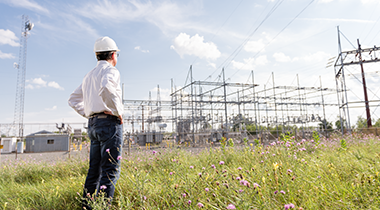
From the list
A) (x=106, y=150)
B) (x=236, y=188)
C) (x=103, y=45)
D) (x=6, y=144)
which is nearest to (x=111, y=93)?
(x=106, y=150)

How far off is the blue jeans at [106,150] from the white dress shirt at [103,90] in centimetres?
11

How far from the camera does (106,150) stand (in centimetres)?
205

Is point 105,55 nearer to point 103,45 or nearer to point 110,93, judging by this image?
point 103,45

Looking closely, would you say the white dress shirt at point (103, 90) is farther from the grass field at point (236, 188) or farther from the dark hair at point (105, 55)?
the grass field at point (236, 188)

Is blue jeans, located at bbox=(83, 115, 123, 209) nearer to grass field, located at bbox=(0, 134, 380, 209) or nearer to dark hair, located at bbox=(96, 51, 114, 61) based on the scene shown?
grass field, located at bbox=(0, 134, 380, 209)

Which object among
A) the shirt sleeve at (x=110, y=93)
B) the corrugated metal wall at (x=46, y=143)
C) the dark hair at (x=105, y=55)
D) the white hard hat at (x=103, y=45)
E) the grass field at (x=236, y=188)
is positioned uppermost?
the white hard hat at (x=103, y=45)

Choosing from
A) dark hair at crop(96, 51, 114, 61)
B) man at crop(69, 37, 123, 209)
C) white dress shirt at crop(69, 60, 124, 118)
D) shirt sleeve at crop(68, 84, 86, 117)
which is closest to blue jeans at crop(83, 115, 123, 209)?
man at crop(69, 37, 123, 209)

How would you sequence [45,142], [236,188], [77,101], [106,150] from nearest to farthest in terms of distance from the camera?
1. [236,188]
2. [106,150]
3. [77,101]
4. [45,142]

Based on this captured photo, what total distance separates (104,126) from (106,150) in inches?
8.9

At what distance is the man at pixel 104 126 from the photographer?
6.84 ft

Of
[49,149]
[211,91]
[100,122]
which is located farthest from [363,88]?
[49,149]

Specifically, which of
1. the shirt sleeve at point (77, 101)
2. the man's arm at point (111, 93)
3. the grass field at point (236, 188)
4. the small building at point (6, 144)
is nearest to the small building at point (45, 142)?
the small building at point (6, 144)

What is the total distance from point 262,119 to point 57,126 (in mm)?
21057

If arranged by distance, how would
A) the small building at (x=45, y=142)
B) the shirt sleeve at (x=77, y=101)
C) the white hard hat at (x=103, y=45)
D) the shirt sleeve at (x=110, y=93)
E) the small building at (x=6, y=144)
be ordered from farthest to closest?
1. the small building at (x=45, y=142)
2. the small building at (x=6, y=144)
3. the shirt sleeve at (x=77, y=101)
4. the white hard hat at (x=103, y=45)
5. the shirt sleeve at (x=110, y=93)
